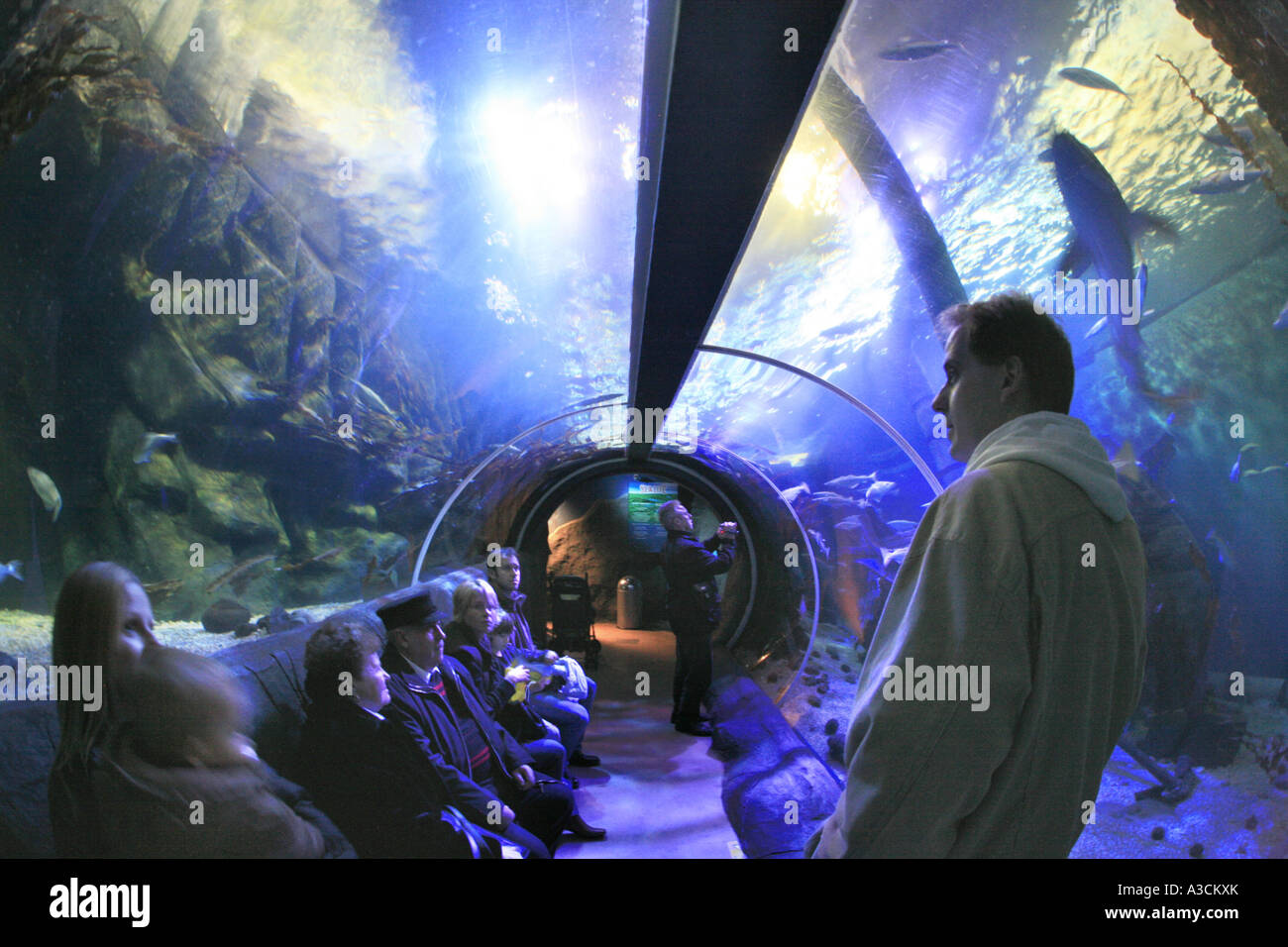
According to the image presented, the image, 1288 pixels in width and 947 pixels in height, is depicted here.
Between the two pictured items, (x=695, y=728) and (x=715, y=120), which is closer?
(x=715, y=120)

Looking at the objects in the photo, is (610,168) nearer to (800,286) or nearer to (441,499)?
(800,286)

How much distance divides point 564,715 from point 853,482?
381 centimetres

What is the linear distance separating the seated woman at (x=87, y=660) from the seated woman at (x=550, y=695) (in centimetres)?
368

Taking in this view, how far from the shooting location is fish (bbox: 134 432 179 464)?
286cm

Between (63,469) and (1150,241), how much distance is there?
18.0 ft

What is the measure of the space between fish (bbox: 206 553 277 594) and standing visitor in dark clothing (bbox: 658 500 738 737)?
4927 millimetres

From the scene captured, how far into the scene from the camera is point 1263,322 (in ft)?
10.7

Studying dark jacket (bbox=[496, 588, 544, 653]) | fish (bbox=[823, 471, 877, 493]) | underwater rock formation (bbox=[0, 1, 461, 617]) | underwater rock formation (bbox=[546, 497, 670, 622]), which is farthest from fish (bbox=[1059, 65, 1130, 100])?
underwater rock formation (bbox=[546, 497, 670, 622])

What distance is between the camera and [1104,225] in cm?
352

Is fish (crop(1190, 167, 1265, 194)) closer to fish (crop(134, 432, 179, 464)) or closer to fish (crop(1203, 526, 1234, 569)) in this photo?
fish (crop(1203, 526, 1234, 569))

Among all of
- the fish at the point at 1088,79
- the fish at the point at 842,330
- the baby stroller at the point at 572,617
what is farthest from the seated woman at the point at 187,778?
the baby stroller at the point at 572,617

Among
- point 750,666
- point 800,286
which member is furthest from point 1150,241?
point 750,666

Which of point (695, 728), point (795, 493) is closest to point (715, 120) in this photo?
point (795, 493)

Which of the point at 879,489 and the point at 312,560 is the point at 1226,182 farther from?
the point at 312,560
